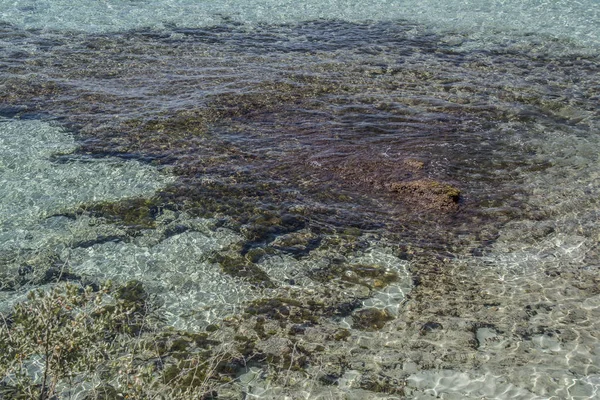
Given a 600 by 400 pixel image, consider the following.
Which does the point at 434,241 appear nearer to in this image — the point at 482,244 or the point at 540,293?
the point at 482,244

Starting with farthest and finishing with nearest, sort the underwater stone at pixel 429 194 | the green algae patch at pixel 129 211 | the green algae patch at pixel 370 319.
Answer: the underwater stone at pixel 429 194
the green algae patch at pixel 129 211
the green algae patch at pixel 370 319

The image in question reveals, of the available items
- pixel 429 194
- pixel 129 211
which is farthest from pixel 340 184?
pixel 129 211

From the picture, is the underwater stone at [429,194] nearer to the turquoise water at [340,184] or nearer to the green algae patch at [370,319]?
the turquoise water at [340,184]

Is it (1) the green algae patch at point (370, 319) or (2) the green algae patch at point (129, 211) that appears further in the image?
(2) the green algae patch at point (129, 211)

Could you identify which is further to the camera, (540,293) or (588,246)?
(588,246)

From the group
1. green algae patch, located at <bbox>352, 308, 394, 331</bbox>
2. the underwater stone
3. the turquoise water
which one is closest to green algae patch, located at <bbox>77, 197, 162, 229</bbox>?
the turquoise water

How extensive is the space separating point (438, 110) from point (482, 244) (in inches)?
178

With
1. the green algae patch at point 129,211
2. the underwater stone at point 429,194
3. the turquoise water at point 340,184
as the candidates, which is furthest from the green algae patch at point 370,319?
the green algae patch at point 129,211

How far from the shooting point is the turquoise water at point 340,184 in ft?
22.9

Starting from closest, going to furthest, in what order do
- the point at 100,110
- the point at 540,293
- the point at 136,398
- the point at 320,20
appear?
the point at 136,398 → the point at 540,293 → the point at 100,110 → the point at 320,20

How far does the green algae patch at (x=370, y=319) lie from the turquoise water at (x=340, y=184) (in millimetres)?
85

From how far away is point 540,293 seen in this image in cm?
766

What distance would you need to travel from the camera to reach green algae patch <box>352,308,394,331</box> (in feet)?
23.5

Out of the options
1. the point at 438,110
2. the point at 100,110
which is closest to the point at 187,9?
the point at 100,110
